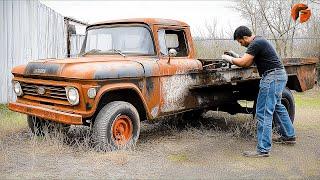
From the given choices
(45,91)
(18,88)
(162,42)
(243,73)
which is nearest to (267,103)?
(243,73)

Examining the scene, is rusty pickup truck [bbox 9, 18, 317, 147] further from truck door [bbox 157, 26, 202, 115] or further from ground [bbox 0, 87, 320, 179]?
ground [bbox 0, 87, 320, 179]

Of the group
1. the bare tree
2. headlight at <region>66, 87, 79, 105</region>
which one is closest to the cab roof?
headlight at <region>66, 87, 79, 105</region>

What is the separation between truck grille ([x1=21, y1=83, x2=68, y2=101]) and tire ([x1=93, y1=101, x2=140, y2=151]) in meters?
0.55

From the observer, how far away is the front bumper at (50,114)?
5.18 meters

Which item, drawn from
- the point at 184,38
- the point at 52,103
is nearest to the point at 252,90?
the point at 184,38

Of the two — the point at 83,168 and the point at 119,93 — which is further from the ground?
the point at 119,93

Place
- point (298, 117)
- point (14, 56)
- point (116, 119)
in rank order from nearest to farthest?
point (116, 119), point (298, 117), point (14, 56)

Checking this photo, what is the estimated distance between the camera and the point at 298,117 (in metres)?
8.83

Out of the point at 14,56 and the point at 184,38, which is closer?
the point at 184,38

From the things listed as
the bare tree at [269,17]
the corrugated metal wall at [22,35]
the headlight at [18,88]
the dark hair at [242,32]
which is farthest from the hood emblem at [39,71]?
the bare tree at [269,17]

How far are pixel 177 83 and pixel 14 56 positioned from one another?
17.0ft

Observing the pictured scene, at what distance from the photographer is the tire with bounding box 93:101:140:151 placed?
538 cm

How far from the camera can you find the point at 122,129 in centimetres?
579

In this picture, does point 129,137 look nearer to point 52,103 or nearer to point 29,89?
point 52,103
